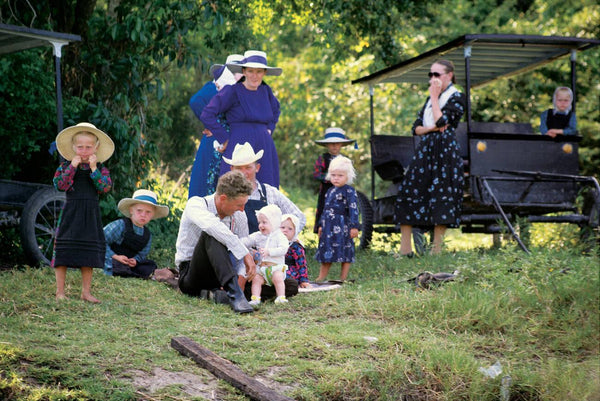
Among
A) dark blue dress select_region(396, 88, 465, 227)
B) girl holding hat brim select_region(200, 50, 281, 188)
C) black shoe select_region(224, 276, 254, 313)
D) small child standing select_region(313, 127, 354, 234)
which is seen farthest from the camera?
small child standing select_region(313, 127, 354, 234)

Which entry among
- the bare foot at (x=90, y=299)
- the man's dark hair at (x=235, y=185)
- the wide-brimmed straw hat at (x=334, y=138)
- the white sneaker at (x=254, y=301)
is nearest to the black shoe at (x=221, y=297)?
the white sneaker at (x=254, y=301)

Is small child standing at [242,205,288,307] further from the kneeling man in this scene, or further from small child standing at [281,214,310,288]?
small child standing at [281,214,310,288]

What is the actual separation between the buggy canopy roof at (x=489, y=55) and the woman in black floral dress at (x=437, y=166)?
440mm

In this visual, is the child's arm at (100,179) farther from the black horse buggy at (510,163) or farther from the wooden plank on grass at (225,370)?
the black horse buggy at (510,163)

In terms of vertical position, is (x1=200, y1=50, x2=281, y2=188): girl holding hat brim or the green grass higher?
(x1=200, y1=50, x2=281, y2=188): girl holding hat brim

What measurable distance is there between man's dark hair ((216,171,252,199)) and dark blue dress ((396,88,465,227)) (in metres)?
3.49

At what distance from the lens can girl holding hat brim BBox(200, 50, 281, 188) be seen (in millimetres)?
8750

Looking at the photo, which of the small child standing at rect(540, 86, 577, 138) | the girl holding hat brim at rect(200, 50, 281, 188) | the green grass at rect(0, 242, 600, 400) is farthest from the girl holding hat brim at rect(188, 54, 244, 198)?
the small child standing at rect(540, 86, 577, 138)

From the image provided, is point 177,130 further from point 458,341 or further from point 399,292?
point 458,341

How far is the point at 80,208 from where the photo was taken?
21.7 ft

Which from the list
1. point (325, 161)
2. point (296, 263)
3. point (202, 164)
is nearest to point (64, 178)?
point (296, 263)

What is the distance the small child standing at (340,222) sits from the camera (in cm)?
819

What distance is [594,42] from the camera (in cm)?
1004

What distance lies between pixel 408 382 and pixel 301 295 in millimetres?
2369
